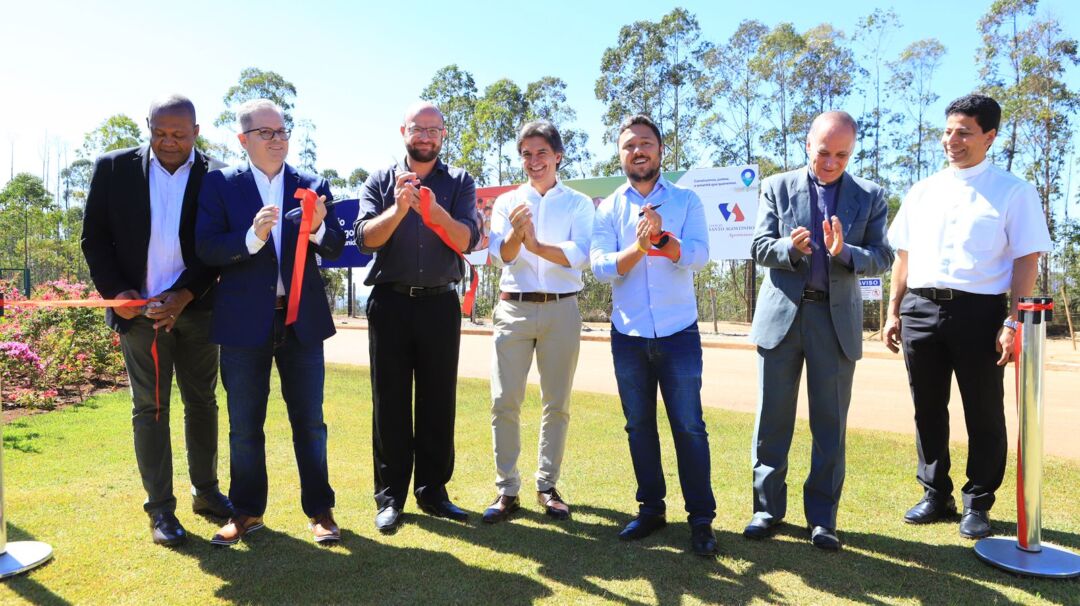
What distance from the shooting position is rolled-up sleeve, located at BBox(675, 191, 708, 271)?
338 centimetres

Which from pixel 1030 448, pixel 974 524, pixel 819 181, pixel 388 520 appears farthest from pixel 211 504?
pixel 1030 448

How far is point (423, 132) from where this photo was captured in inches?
145

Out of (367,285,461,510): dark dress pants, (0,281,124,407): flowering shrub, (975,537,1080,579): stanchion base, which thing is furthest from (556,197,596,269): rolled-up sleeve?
(0,281,124,407): flowering shrub

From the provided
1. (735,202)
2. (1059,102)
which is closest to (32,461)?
(735,202)

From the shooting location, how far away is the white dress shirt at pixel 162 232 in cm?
348

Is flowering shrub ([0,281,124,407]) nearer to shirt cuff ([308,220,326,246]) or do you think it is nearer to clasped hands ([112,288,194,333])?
clasped hands ([112,288,194,333])

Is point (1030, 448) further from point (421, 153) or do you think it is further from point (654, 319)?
point (421, 153)

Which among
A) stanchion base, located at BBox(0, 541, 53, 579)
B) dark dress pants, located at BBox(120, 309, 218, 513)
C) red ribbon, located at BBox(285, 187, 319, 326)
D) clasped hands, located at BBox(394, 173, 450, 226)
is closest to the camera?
stanchion base, located at BBox(0, 541, 53, 579)

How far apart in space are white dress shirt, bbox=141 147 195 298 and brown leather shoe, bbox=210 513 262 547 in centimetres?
120

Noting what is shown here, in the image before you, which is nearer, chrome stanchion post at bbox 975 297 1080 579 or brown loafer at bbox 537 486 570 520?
chrome stanchion post at bbox 975 297 1080 579

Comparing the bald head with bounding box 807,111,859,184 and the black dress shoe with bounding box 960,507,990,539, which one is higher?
the bald head with bounding box 807,111,859,184

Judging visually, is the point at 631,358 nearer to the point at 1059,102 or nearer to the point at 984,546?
the point at 984,546

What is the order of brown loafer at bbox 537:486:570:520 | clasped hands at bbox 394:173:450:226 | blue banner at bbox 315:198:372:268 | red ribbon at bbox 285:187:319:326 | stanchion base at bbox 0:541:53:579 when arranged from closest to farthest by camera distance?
stanchion base at bbox 0:541:53:579, red ribbon at bbox 285:187:319:326, clasped hands at bbox 394:173:450:226, brown loafer at bbox 537:486:570:520, blue banner at bbox 315:198:372:268

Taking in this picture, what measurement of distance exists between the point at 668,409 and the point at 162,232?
268cm
